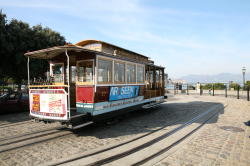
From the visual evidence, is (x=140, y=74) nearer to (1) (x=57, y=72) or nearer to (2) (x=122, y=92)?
(2) (x=122, y=92)

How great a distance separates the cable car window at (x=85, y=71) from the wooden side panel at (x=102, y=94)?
56 centimetres

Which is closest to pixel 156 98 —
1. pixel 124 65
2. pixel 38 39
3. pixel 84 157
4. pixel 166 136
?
pixel 124 65

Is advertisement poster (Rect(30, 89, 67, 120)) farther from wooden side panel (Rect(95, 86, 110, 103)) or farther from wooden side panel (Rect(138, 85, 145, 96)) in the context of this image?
wooden side panel (Rect(138, 85, 145, 96))

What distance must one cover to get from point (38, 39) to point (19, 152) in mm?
13708

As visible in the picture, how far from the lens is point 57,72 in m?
9.26

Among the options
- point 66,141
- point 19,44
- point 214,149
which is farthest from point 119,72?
point 19,44

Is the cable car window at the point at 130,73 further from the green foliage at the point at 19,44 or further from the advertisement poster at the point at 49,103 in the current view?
the green foliage at the point at 19,44

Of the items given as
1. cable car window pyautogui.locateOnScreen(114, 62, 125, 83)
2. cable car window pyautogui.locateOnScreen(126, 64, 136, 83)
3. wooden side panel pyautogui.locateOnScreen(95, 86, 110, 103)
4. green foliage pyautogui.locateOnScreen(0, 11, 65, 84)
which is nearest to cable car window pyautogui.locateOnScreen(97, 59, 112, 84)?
wooden side panel pyautogui.locateOnScreen(95, 86, 110, 103)

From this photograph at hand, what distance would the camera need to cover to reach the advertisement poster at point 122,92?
8.28m

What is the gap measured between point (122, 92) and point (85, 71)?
2201 millimetres

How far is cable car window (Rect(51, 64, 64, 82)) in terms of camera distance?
9.08 metres

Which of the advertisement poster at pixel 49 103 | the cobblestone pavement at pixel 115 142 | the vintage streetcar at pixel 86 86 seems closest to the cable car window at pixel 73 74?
the vintage streetcar at pixel 86 86

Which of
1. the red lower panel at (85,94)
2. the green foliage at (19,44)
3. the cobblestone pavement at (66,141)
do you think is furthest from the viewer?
the green foliage at (19,44)

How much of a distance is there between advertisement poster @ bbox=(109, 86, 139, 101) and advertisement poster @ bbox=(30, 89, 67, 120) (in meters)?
2.29
